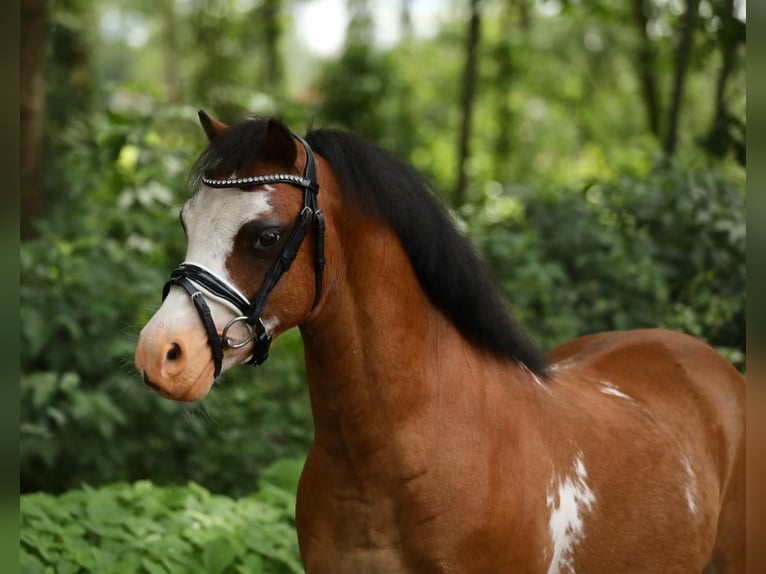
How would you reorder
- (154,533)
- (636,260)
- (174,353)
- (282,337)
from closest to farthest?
(174,353) < (154,533) < (636,260) < (282,337)

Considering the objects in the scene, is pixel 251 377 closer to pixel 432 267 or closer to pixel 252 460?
pixel 252 460

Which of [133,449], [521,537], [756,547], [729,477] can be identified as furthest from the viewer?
[133,449]

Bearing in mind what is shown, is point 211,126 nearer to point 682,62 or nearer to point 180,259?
point 180,259

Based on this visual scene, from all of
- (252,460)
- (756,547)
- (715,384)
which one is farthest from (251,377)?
(756,547)

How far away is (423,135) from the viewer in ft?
54.1

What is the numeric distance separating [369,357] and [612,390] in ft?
3.92

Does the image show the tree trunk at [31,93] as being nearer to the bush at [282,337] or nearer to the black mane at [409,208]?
the bush at [282,337]

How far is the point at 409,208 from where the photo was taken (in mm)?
2709

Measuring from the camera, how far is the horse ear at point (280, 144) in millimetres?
2505

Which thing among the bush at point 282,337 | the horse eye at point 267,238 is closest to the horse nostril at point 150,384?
the horse eye at point 267,238

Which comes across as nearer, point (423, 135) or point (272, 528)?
point (272, 528)

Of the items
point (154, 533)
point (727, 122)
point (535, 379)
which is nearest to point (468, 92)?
point (727, 122)

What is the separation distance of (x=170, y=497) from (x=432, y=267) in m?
2.42

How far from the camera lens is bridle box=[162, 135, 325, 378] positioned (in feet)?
7.86
